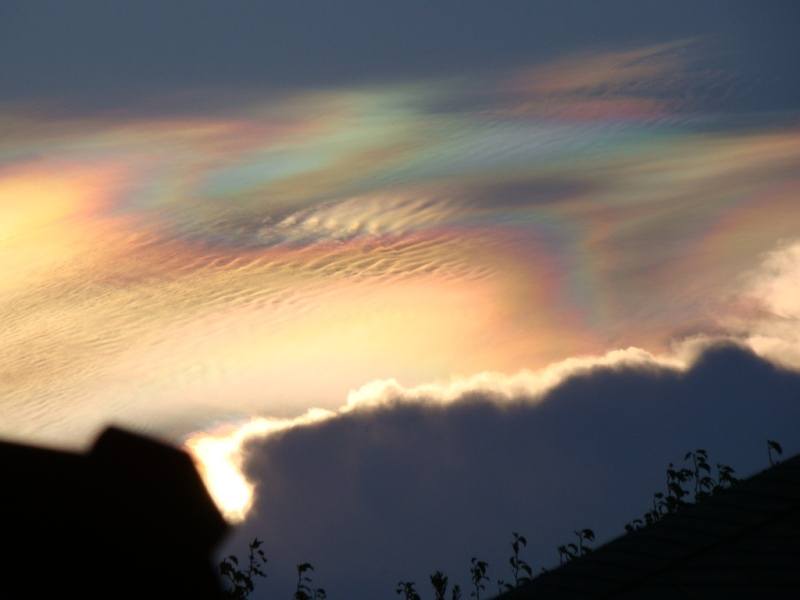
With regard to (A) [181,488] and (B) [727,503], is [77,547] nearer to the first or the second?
(A) [181,488]

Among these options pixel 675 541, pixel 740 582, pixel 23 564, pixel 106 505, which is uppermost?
pixel 106 505

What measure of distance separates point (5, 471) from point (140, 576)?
11.2 ft

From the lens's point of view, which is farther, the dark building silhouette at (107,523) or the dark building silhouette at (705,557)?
the dark building silhouette at (107,523)

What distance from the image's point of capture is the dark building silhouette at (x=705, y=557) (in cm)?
1994

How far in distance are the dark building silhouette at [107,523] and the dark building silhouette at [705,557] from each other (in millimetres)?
7055

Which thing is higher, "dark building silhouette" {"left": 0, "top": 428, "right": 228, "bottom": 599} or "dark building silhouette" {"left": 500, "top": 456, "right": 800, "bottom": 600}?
"dark building silhouette" {"left": 0, "top": 428, "right": 228, "bottom": 599}

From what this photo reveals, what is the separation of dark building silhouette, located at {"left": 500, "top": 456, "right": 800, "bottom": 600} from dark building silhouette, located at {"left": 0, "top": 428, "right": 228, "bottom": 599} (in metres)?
7.06

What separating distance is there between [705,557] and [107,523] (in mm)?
11648

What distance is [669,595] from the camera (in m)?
19.8

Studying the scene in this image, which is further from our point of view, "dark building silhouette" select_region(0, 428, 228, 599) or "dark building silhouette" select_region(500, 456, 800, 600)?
"dark building silhouette" select_region(0, 428, 228, 599)

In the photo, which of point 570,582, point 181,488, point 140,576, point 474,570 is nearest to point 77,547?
point 140,576

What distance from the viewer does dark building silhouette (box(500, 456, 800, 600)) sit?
19938 millimetres

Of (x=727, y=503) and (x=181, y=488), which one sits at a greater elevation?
(x=181, y=488)

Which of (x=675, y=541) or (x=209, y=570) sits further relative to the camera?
(x=209, y=570)
